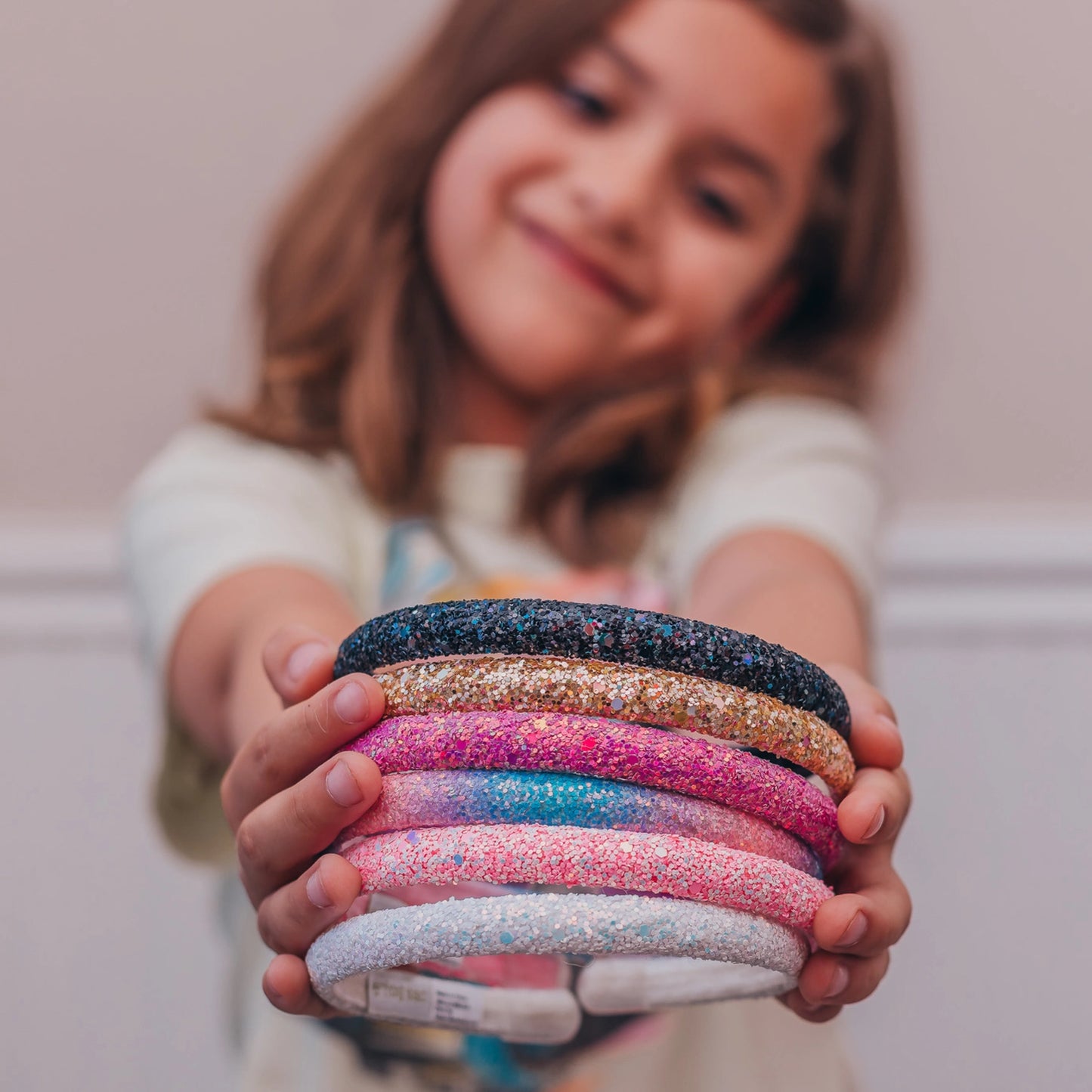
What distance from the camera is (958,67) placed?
0.78 m

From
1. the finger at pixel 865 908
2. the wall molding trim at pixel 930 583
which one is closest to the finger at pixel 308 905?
the finger at pixel 865 908

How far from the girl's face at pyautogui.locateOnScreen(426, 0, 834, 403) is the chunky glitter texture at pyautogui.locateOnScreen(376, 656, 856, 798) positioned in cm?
38

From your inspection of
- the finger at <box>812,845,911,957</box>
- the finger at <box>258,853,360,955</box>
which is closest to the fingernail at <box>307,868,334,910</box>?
the finger at <box>258,853,360,955</box>

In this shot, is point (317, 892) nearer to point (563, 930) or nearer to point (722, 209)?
point (563, 930)

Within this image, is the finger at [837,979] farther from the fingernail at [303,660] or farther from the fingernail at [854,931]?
the fingernail at [303,660]

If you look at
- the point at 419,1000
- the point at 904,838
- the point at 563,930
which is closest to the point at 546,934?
the point at 563,930

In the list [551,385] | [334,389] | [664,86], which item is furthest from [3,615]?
[664,86]

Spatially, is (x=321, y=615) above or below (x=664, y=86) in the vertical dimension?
below

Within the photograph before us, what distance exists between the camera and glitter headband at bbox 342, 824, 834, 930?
246 millimetres

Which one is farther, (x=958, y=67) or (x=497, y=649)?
(x=958, y=67)

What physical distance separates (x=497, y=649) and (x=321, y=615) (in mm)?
216

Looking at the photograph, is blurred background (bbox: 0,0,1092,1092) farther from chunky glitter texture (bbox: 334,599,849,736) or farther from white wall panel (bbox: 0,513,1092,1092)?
chunky glitter texture (bbox: 334,599,849,736)

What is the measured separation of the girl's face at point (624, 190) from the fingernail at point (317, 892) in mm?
393

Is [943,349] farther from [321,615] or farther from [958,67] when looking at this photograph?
[321,615]
